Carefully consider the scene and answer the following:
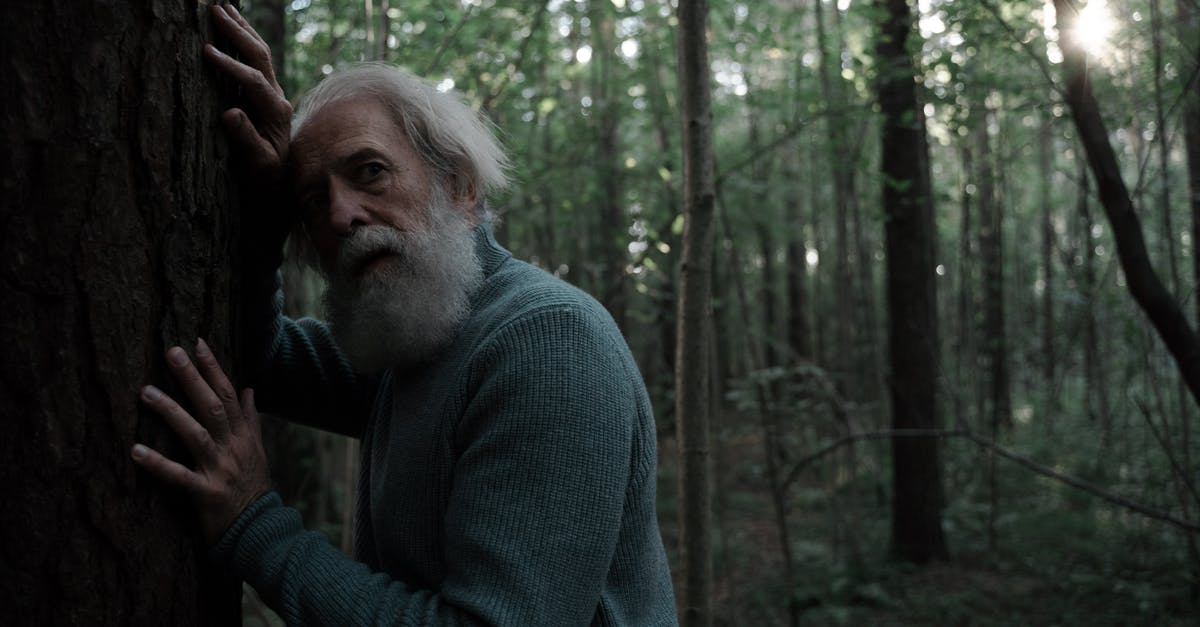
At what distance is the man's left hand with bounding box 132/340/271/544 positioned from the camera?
138cm

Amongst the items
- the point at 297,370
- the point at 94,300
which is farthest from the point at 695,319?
the point at 94,300

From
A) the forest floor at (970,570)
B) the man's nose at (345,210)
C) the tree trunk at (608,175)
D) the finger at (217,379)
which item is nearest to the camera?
the finger at (217,379)

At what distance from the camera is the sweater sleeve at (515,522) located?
141 centimetres

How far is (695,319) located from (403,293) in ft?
6.40

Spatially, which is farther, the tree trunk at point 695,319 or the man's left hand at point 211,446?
the tree trunk at point 695,319

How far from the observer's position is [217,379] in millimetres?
1494

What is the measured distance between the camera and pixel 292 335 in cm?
221

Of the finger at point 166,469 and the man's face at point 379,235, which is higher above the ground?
the man's face at point 379,235

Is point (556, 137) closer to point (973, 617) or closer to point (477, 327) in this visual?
point (973, 617)

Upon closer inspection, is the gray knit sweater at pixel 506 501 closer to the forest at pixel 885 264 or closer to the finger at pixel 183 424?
the finger at pixel 183 424

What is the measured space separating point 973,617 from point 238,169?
7.05 metres

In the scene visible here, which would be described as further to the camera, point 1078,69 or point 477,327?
point 1078,69

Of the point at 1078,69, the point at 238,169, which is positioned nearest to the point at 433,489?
the point at 238,169

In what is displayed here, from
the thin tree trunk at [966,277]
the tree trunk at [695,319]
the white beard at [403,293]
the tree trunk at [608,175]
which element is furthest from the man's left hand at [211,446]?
the thin tree trunk at [966,277]
